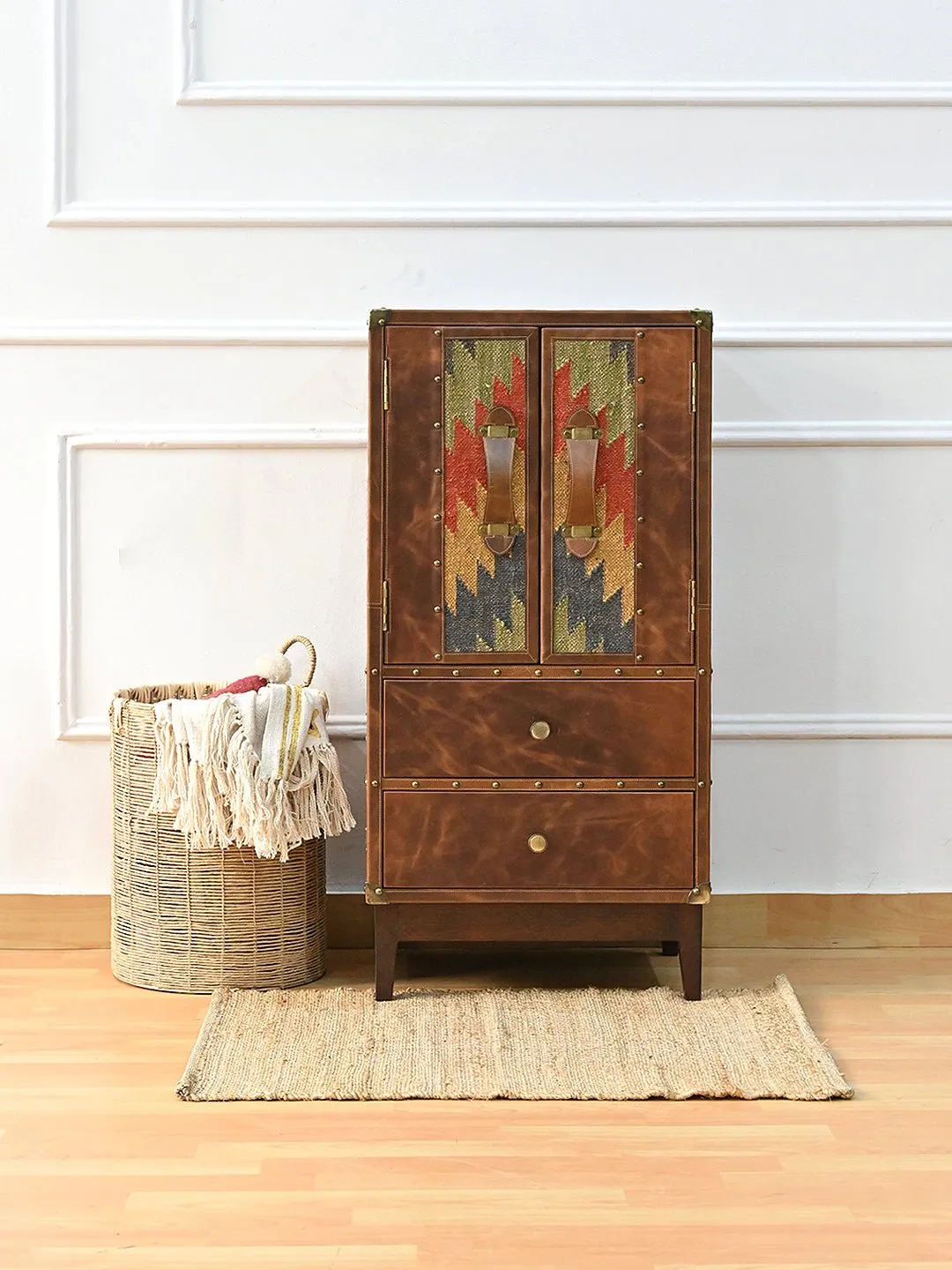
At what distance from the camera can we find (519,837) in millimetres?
2131

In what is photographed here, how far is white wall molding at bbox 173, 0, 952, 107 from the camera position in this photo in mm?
2424

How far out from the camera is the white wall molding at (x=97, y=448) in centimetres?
245

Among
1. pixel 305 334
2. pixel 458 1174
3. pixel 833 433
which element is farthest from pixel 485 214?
pixel 458 1174

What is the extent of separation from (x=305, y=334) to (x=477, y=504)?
586 mm

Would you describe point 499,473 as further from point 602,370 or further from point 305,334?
point 305,334

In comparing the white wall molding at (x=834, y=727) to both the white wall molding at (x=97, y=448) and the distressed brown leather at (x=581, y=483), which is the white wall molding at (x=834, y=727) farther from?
the white wall molding at (x=97, y=448)

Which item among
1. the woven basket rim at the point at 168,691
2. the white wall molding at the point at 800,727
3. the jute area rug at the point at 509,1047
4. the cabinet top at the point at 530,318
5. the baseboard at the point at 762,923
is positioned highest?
the cabinet top at the point at 530,318

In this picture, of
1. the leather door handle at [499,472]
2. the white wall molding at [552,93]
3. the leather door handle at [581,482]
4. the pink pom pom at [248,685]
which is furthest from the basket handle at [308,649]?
the white wall molding at [552,93]

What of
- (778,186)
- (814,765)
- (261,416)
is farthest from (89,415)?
(814,765)

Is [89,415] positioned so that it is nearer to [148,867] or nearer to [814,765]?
[148,867]

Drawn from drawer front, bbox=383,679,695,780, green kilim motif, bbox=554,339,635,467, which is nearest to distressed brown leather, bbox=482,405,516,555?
green kilim motif, bbox=554,339,635,467

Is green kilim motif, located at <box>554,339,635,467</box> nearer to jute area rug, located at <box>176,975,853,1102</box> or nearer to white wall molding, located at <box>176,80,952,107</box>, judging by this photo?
white wall molding, located at <box>176,80,952,107</box>

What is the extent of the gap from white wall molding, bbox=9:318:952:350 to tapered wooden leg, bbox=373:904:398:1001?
108cm

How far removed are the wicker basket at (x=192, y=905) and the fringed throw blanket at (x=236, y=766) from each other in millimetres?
78
